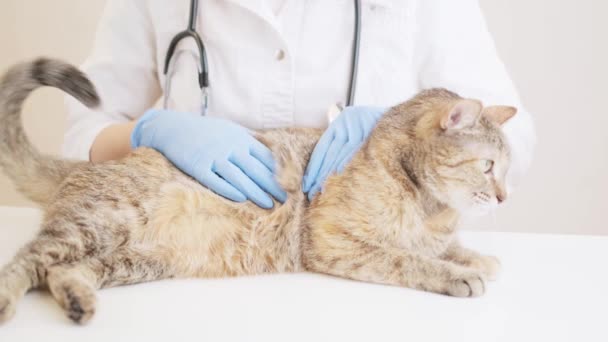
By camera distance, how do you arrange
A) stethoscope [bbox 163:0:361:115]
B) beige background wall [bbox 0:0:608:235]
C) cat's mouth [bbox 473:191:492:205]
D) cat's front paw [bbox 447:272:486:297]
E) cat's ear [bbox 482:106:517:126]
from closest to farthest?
cat's front paw [bbox 447:272:486:297], cat's mouth [bbox 473:191:492:205], cat's ear [bbox 482:106:517:126], stethoscope [bbox 163:0:361:115], beige background wall [bbox 0:0:608:235]

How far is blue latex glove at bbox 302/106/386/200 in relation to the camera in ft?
3.55

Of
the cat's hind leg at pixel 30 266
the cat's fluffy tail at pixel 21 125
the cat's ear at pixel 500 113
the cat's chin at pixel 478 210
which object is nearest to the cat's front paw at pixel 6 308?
the cat's hind leg at pixel 30 266

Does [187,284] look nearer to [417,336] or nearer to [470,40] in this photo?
[417,336]

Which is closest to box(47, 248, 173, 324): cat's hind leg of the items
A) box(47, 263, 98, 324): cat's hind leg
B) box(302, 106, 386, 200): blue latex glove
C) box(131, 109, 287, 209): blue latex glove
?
box(47, 263, 98, 324): cat's hind leg

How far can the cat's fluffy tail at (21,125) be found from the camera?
97 cm

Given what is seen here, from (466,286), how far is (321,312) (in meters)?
0.27

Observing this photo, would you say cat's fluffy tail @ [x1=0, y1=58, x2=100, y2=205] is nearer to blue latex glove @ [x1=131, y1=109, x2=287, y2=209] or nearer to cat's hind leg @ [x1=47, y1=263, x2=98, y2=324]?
blue latex glove @ [x1=131, y1=109, x2=287, y2=209]

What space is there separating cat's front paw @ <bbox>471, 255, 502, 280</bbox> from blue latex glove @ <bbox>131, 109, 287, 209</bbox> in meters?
0.39

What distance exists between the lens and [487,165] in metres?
1.07

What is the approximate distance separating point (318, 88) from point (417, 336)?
732mm

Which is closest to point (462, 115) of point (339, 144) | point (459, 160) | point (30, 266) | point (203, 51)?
point (459, 160)

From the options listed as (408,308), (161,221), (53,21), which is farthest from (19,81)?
(53,21)

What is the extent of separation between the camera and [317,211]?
104 centimetres

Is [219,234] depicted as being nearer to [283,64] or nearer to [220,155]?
[220,155]
